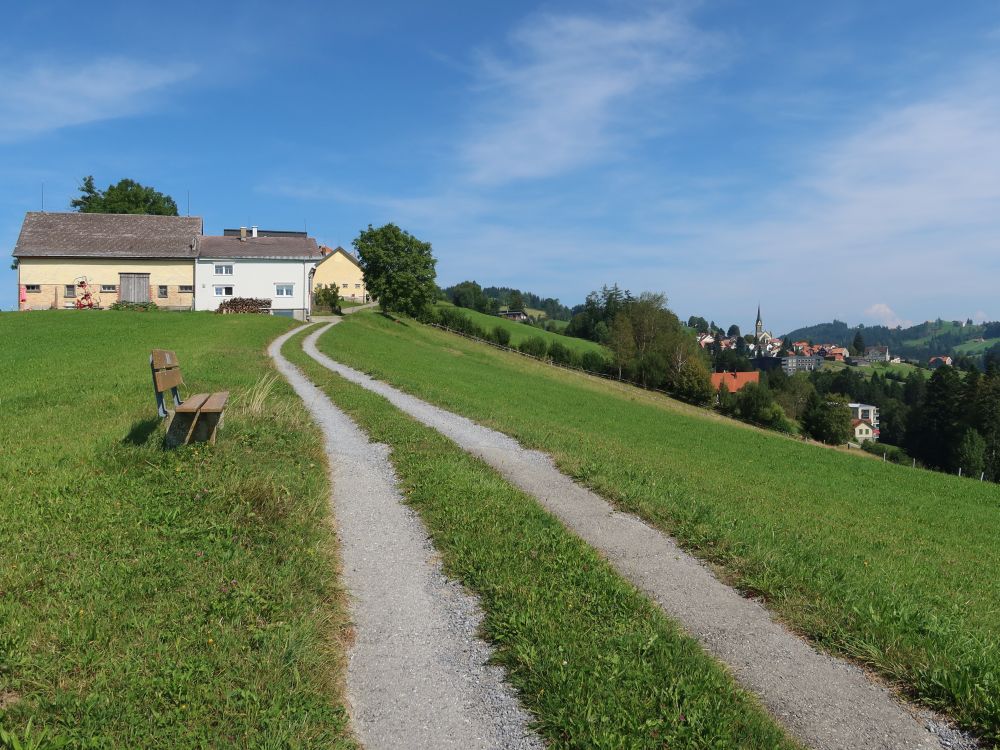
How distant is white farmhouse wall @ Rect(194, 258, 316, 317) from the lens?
170 ft

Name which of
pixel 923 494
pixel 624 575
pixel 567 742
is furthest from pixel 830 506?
pixel 567 742

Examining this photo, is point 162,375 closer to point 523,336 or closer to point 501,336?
point 501,336

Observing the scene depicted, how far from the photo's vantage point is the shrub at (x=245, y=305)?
50.6 meters

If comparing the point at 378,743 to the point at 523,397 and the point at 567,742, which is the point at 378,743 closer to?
the point at 567,742

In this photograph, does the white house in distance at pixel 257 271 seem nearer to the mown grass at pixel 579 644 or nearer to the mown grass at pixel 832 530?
the mown grass at pixel 832 530

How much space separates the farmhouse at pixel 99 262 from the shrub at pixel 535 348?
141 feet

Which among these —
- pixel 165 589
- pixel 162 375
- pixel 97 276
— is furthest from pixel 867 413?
pixel 165 589

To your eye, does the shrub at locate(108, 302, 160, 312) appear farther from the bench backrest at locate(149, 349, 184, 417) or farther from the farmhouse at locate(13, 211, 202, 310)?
the bench backrest at locate(149, 349, 184, 417)

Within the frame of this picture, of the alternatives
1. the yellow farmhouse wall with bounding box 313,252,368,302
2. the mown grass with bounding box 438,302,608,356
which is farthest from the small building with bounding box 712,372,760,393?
the yellow farmhouse wall with bounding box 313,252,368,302

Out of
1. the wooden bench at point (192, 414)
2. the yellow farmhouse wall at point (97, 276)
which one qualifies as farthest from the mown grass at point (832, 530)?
the yellow farmhouse wall at point (97, 276)

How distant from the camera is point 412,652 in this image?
4.96 meters

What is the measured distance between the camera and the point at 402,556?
6773 mm

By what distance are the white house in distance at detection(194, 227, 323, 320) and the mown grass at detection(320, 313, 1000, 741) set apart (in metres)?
32.3

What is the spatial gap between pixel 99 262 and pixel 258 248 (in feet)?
38.8
